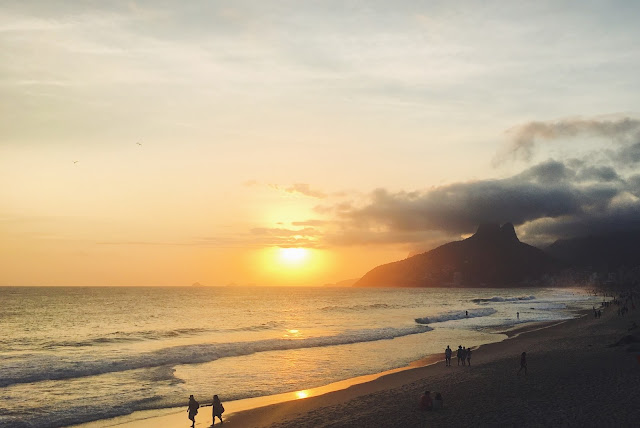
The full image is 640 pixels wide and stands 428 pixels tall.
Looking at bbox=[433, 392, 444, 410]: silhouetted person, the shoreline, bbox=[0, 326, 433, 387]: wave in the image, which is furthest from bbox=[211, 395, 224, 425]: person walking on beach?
bbox=[0, 326, 433, 387]: wave

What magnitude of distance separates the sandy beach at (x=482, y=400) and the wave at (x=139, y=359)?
15117 millimetres

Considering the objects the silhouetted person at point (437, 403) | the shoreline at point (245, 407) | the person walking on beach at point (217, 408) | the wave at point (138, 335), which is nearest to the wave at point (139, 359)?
the wave at point (138, 335)

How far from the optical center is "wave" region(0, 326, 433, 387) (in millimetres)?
35672

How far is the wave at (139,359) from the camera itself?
3567cm

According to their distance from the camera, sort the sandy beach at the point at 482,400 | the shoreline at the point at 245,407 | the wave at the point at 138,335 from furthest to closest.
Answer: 1. the wave at the point at 138,335
2. the shoreline at the point at 245,407
3. the sandy beach at the point at 482,400

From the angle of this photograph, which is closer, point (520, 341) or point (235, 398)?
point (235, 398)

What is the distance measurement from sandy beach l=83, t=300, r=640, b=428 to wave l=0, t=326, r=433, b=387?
595 inches

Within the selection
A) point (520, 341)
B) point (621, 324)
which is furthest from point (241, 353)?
point (621, 324)

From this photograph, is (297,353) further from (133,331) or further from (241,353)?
(133,331)

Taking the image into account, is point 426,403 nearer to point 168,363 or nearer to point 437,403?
point 437,403

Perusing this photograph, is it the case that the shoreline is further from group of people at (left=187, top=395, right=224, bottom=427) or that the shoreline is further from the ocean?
the ocean

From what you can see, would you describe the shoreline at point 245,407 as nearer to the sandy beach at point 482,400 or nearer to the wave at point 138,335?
the sandy beach at point 482,400

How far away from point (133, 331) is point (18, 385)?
3988 centimetres

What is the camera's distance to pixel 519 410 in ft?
68.9
